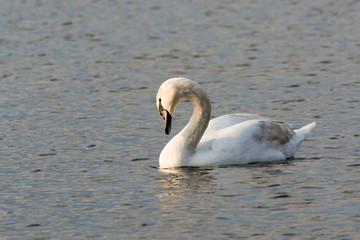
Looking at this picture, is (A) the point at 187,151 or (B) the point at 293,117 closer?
(A) the point at 187,151

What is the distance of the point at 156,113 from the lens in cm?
1906

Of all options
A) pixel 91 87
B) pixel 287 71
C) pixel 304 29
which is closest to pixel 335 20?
pixel 304 29

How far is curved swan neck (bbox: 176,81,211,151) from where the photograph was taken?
578 inches

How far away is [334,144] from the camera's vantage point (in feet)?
51.9

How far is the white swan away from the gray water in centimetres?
28

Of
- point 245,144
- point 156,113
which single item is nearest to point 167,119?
point 245,144

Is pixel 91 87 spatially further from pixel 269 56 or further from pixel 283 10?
pixel 283 10

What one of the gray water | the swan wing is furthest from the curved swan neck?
the gray water

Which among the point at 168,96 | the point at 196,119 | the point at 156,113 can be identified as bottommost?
the point at 156,113

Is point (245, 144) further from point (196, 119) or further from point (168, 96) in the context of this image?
point (168, 96)

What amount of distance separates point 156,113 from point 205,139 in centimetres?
419

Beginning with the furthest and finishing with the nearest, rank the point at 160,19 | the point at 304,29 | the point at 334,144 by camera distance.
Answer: the point at 160,19
the point at 304,29
the point at 334,144

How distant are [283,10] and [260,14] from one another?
3.52ft

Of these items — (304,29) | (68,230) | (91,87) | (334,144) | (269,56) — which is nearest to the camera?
(68,230)
